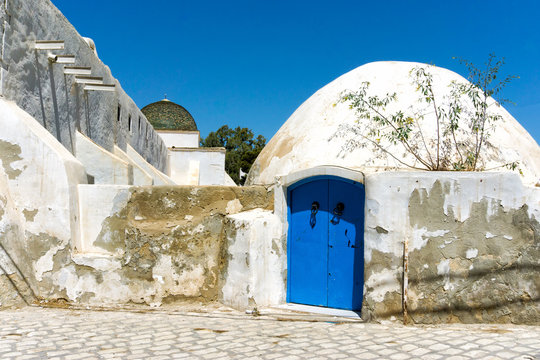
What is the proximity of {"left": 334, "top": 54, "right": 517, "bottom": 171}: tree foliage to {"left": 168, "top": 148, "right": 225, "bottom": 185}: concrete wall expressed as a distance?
52.0 ft

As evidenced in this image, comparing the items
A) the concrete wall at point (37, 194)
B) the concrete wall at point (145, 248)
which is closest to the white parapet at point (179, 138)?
the concrete wall at point (145, 248)

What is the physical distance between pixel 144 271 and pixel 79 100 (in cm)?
447

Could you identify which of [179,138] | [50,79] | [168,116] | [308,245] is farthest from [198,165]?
[308,245]

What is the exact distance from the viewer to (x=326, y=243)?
5.76 metres

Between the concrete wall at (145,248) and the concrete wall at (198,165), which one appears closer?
the concrete wall at (145,248)

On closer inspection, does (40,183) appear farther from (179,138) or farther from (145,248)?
(179,138)

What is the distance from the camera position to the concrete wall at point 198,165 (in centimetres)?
2264

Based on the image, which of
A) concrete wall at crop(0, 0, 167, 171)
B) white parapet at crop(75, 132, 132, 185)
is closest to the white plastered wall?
concrete wall at crop(0, 0, 167, 171)

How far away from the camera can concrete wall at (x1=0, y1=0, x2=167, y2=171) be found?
20.5 feet

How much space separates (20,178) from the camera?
5656 mm

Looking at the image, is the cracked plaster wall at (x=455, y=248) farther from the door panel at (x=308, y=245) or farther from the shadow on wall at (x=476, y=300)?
the door panel at (x=308, y=245)

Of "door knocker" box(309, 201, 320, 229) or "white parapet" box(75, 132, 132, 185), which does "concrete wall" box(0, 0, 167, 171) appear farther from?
"door knocker" box(309, 201, 320, 229)

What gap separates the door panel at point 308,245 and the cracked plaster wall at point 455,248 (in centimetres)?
73

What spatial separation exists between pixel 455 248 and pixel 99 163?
671 centimetres
